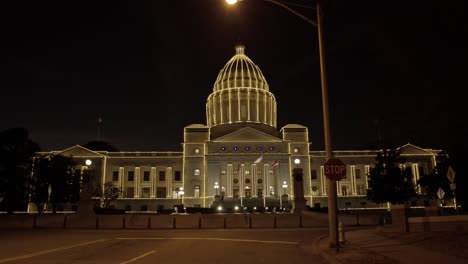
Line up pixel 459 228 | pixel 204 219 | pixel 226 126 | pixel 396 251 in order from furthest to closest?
pixel 226 126 < pixel 204 219 < pixel 459 228 < pixel 396 251

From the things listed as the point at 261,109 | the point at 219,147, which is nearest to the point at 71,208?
the point at 219,147

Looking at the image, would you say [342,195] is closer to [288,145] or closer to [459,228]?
[288,145]

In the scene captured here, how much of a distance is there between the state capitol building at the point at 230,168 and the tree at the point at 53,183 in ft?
93.0

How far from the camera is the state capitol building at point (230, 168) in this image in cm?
9244

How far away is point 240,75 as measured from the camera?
114m

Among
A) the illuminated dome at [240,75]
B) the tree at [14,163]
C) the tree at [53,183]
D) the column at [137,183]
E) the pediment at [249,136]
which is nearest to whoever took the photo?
the tree at [14,163]

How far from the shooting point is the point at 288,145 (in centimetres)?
9412

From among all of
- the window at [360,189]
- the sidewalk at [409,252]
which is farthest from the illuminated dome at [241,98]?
the sidewalk at [409,252]

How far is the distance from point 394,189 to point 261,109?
163 ft

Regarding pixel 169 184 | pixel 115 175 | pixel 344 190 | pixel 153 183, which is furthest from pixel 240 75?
pixel 115 175

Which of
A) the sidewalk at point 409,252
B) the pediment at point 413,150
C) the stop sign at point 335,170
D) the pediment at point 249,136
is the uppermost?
the pediment at point 249,136

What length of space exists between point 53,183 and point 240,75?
61246mm

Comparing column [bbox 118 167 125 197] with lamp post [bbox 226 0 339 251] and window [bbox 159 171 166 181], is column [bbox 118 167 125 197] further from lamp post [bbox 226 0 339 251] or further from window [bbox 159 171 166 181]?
lamp post [bbox 226 0 339 251]

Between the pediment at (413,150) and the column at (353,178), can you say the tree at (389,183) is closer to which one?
the column at (353,178)
